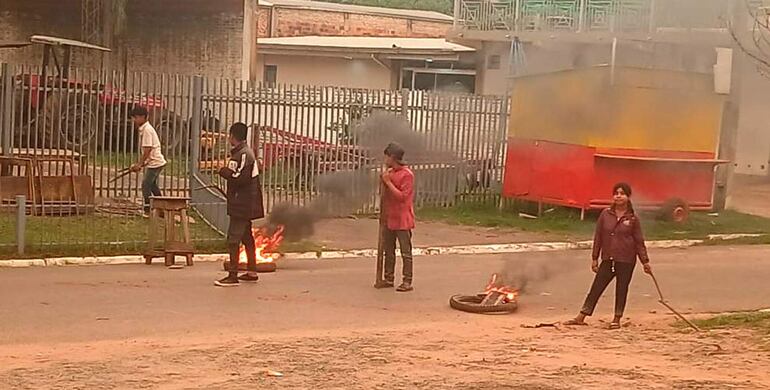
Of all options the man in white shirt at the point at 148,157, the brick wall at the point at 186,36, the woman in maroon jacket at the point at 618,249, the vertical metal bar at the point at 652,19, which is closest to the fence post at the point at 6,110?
the man in white shirt at the point at 148,157

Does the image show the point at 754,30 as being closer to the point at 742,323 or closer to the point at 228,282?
the point at 742,323

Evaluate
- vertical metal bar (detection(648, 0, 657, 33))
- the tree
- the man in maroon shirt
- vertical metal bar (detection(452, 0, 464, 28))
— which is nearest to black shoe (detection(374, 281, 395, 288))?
the man in maroon shirt

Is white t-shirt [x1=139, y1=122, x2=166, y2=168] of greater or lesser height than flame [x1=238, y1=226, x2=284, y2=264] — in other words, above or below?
above

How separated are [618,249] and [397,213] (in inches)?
107

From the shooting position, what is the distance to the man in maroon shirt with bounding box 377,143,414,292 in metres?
12.9

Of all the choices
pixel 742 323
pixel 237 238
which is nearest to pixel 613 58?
pixel 742 323

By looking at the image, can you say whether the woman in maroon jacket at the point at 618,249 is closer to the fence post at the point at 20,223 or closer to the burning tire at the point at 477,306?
the burning tire at the point at 477,306

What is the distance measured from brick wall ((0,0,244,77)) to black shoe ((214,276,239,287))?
18.5 meters

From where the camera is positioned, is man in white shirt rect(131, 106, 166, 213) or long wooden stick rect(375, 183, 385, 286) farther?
man in white shirt rect(131, 106, 166, 213)

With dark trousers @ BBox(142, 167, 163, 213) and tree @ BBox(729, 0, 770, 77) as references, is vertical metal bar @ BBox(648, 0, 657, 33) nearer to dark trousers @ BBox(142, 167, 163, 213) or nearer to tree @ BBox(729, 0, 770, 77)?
tree @ BBox(729, 0, 770, 77)

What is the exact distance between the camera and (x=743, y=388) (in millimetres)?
8367

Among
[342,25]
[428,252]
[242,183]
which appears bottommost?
[428,252]

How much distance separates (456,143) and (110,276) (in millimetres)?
8742

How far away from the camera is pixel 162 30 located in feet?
104
